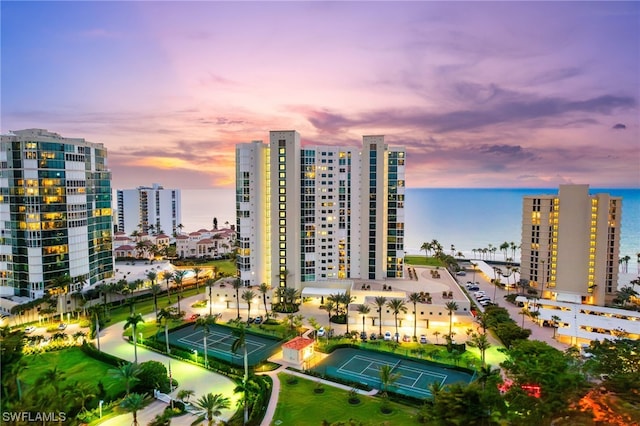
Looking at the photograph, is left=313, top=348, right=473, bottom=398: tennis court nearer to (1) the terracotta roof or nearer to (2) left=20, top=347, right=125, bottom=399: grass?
(1) the terracotta roof

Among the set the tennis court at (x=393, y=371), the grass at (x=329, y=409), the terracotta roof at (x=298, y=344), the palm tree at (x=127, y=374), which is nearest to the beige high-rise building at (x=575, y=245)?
the tennis court at (x=393, y=371)

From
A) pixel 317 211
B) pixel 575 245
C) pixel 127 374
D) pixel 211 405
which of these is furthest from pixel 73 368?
pixel 575 245

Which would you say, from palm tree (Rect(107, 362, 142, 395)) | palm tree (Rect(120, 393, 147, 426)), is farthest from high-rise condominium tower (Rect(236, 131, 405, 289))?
palm tree (Rect(120, 393, 147, 426))

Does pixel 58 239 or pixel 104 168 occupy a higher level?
pixel 104 168

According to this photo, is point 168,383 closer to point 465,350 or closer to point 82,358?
point 82,358

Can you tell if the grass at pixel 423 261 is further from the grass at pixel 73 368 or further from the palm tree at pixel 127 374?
the palm tree at pixel 127 374

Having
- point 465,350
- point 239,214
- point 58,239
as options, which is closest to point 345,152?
point 239,214
